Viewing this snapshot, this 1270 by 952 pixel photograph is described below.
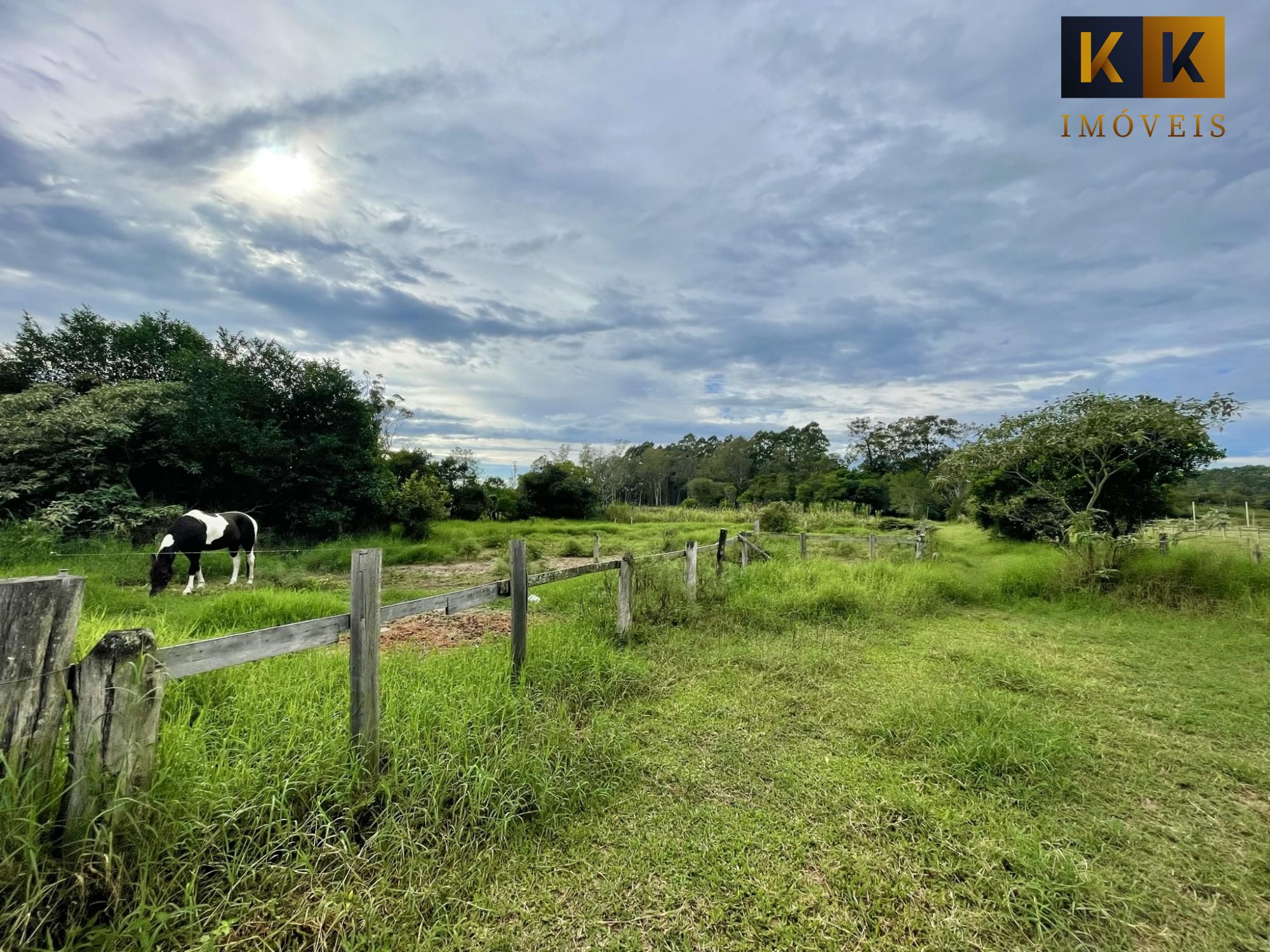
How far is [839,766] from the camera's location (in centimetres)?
319

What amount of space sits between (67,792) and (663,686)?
353 cm

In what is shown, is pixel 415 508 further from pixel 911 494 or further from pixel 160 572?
pixel 911 494

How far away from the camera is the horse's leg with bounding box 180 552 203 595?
839cm

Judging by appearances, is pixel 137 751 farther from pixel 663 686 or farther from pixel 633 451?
pixel 633 451

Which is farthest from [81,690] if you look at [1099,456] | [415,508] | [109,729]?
[415,508]

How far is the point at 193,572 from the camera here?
8.88 meters

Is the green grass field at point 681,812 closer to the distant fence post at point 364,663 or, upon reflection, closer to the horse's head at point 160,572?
the distant fence post at point 364,663

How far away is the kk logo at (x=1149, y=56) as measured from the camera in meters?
5.86

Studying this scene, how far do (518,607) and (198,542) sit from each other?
8.44 meters

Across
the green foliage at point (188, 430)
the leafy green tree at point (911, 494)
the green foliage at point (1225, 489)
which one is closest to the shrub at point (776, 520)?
the green foliage at point (1225, 489)

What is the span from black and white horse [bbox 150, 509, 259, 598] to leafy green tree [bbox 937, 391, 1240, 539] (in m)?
13.7

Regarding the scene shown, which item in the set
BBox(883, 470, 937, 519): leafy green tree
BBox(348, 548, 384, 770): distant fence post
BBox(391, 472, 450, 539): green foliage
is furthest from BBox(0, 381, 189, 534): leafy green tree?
BBox(883, 470, 937, 519): leafy green tree

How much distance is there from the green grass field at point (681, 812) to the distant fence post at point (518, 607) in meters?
0.18

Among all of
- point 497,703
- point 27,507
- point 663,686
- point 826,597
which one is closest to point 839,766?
point 663,686
